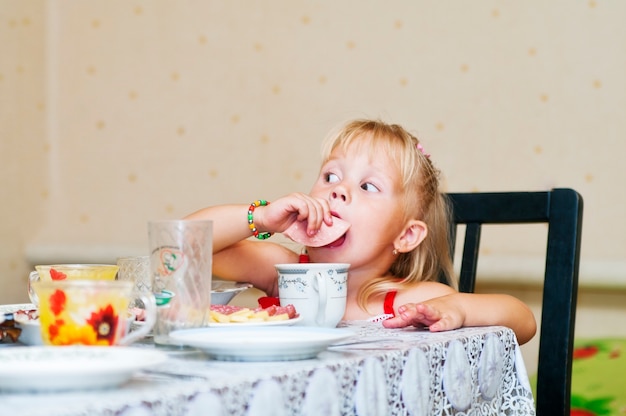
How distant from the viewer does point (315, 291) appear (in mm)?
977

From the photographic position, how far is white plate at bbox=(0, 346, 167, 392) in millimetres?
517

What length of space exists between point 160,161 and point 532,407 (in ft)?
5.75

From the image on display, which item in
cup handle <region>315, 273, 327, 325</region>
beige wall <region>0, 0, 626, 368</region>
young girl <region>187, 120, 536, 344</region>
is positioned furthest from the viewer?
beige wall <region>0, 0, 626, 368</region>

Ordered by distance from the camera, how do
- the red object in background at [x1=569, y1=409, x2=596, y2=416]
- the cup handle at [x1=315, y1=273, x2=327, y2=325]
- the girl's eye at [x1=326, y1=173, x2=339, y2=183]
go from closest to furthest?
the cup handle at [x1=315, y1=273, x2=327, y2=325]
the girl's eye at [x1=326, y1=173, x2=339, y2=183]
the red object in background at [x1=569, y1=409, x2=596, y2=416]

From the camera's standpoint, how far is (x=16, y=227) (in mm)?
2623

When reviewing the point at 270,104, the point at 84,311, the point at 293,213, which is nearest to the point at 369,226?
the point at 293,213

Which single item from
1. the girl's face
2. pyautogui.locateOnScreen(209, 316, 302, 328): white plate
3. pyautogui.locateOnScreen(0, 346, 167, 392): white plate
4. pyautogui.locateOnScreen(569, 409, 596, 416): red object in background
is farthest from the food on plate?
pyautogui.locateOnScreen(569, 409, 596, 416): red object in background

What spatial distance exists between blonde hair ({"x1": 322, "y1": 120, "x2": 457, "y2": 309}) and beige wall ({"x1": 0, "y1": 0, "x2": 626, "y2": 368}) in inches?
25.2

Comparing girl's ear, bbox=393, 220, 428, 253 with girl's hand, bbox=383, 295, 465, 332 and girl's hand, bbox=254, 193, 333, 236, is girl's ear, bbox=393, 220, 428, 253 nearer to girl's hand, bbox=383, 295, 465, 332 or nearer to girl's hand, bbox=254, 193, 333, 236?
girl's hand, bbox=254, 193, 333, 236

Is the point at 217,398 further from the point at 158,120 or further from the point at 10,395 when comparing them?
the point at 158,120

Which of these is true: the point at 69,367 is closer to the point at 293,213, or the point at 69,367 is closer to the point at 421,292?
the point at 293,213

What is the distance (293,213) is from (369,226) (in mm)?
154

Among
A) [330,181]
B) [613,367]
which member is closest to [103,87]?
[330,181]

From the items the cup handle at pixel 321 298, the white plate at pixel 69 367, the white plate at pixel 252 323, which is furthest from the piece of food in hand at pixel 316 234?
the white plate at pixel 69 367
